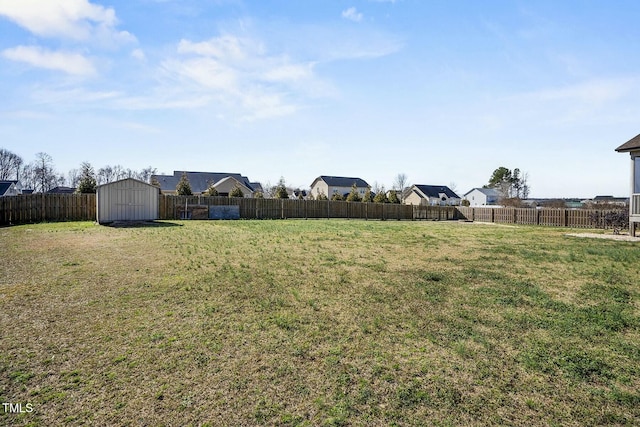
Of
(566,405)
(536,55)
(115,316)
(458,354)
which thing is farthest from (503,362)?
(536,55)

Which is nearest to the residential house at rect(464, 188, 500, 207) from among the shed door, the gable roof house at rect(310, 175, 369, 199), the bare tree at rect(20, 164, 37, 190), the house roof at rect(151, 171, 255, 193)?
the gable roof house at rect(310, 175, 369, 199)

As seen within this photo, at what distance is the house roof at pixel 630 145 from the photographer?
13.3 m

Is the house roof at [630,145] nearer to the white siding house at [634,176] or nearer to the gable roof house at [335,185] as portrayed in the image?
the white siding house at [634,176]

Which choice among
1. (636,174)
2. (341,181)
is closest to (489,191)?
(341,181)

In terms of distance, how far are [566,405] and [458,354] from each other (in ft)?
3.25

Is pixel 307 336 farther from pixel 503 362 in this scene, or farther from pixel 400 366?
pixel 503 362

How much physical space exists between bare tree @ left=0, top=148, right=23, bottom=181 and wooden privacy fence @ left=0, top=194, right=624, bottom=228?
186ft

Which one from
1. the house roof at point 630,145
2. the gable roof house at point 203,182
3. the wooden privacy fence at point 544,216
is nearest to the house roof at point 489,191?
the wooden privacy fence at point 544,216

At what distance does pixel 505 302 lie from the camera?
5.27m

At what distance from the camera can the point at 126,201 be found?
18.9 metres

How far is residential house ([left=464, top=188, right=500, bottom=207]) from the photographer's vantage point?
6469cm

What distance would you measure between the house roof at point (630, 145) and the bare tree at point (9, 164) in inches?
3164

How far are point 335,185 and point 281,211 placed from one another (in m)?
29.7

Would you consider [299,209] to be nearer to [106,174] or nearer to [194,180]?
[194,180]
